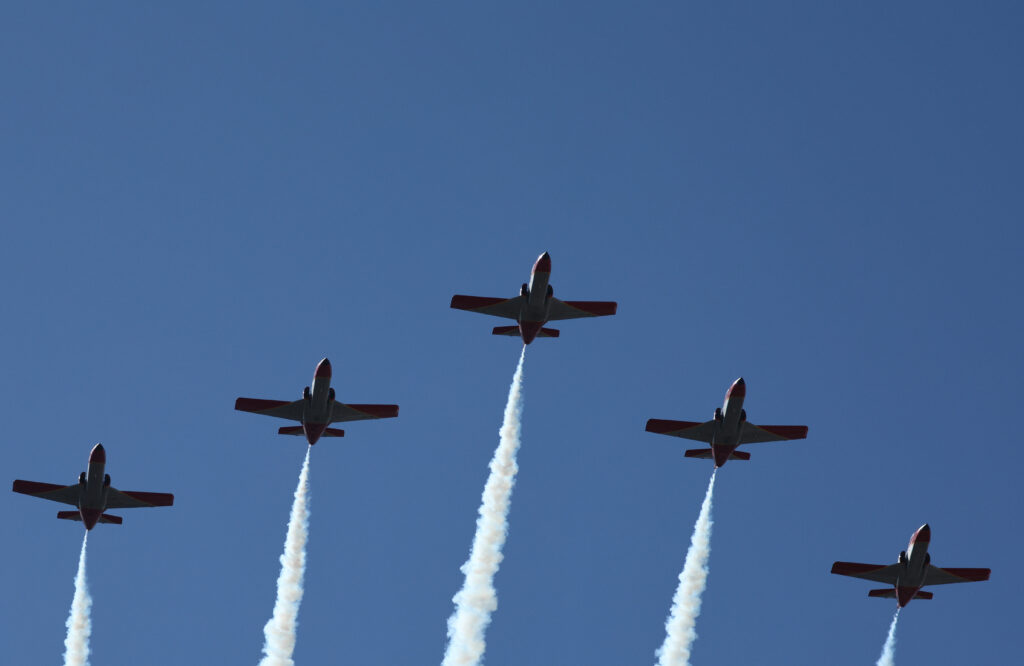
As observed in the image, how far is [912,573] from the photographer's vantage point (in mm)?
120375

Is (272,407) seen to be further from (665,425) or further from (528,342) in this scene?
(665,425)

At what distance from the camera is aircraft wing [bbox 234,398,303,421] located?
119875 mm

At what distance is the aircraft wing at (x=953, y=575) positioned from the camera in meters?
121

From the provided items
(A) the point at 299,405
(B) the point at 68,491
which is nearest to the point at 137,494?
(B) the point at 68,491

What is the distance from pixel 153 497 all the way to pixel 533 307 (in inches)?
1094

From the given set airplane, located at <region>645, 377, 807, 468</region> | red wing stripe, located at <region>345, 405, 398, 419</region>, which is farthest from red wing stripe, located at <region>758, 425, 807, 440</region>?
red wing stripe, located at <region>345, 405, 398, 419</region>

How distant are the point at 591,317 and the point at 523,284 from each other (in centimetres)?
510

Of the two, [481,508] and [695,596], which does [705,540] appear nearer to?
[695,596]

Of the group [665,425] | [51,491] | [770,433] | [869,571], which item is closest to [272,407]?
[51,491]

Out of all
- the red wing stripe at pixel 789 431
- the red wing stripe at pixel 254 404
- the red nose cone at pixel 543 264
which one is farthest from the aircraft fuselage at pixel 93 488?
the red wing stripe at pixel 789 431

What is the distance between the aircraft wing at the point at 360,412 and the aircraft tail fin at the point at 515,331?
10227mm

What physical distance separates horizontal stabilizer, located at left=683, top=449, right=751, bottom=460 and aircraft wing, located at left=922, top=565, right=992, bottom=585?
13.1 metres

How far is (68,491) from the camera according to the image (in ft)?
401

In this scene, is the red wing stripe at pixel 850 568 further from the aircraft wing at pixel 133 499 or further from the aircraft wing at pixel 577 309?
the aircraft wing at pixel 133 499
